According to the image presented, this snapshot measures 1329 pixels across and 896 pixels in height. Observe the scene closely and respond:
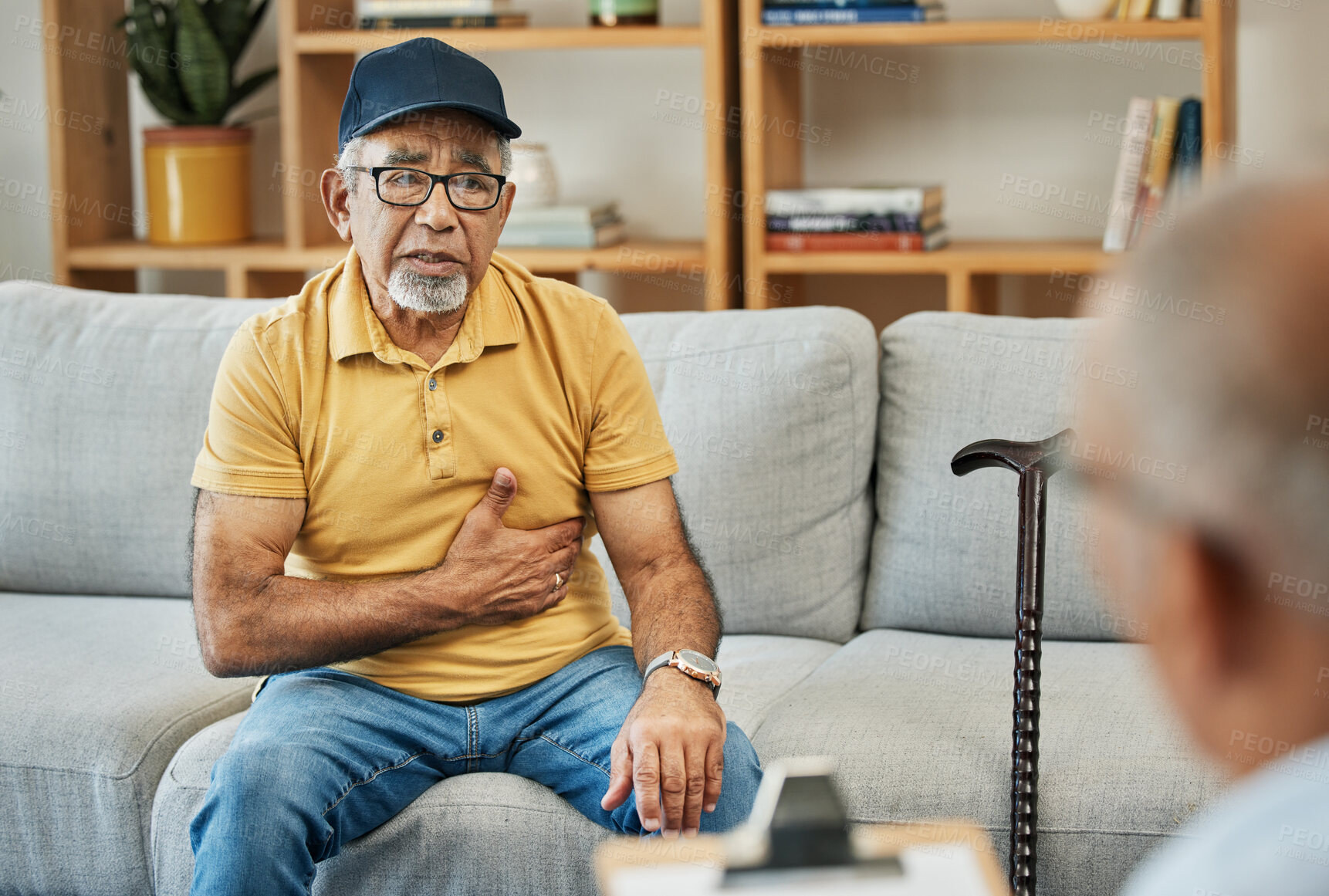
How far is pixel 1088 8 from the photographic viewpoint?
8.10 feet

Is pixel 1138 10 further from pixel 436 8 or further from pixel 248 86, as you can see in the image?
pixel 248 86

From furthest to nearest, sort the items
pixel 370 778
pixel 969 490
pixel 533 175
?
pixel 533 175 → pixel 969 490 → pixel 370 778

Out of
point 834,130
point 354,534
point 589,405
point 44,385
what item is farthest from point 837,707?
point 834,130

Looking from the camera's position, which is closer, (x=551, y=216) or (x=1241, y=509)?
(x=1241, y=509)

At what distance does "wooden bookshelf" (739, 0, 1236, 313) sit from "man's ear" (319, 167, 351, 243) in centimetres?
112

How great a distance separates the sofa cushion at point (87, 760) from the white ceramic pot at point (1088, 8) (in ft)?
6.00

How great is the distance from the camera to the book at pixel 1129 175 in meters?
2.49

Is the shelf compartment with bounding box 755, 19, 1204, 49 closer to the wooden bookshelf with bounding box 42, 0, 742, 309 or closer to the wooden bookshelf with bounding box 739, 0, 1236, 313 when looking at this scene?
the wooden bookshelf with bounding box 739, 0, 1236, 313

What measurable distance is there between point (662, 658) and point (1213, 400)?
1066 millimetres

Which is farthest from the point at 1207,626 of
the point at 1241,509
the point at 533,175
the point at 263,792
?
the point at 533,175

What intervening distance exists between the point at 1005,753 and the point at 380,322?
2.93 ft

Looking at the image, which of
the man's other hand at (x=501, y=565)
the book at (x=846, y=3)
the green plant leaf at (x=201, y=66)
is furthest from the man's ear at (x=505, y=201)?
the green plant leaf at (x=201, y=66)

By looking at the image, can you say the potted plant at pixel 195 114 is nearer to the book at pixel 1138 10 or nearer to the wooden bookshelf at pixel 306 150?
the wooden bookshelf at pixel 306 150

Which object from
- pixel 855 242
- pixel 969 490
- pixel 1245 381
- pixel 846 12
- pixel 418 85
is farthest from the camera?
pixel 855 242
